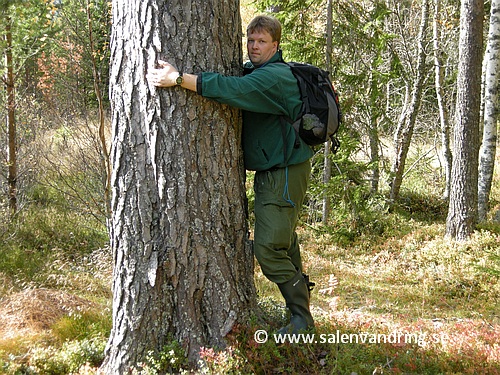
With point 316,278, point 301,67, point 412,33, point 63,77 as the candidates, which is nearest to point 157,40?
point 301,67

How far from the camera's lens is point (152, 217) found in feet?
11.1

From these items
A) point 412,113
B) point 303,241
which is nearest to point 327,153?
point 303,241

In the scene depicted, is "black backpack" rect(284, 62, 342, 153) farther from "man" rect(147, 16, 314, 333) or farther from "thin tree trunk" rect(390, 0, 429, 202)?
"thin tree trunk" rect(390, 0, 429, 202)

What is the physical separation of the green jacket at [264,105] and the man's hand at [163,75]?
19 centimetres

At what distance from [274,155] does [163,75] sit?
1034 millimetres

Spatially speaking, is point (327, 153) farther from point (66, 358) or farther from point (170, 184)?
point (66, 358)

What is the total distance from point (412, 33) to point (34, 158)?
1181 cm

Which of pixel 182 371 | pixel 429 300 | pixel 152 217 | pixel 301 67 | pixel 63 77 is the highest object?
pixel 63 77

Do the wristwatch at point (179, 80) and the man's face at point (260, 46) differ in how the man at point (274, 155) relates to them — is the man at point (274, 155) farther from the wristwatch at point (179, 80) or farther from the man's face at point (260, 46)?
the wristwatch at point (179, 80)

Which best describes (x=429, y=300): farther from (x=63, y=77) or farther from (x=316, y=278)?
(x=63, y=77)

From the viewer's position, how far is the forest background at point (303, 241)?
363 cm

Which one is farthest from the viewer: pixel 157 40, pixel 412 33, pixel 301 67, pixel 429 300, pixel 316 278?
pixel 412 33

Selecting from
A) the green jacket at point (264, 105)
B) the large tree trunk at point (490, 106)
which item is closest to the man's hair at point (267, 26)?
the green jacket at point (264, 105)

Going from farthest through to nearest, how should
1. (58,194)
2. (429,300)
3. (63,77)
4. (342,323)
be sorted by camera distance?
(58,194) < (63,77) < (429,300) < (342,323)
